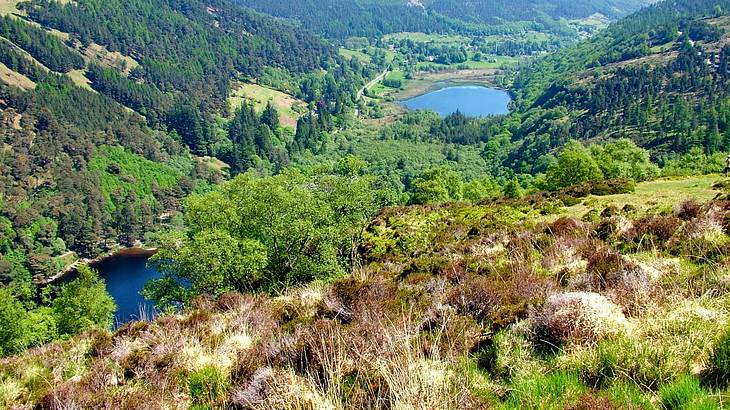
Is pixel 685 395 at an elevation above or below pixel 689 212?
above

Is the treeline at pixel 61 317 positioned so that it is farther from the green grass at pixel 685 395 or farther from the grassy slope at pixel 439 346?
the green grass at pixel 685 395

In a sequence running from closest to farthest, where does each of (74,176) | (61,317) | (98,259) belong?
(61,317) → (98,259) → (74,176)

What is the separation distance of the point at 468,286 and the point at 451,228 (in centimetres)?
1951

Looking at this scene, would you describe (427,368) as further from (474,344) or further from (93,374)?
(93,374)

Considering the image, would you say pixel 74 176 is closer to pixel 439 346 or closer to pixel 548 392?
pixel 439 346

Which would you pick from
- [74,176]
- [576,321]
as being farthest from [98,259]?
[576,321]

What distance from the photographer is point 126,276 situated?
112 meters

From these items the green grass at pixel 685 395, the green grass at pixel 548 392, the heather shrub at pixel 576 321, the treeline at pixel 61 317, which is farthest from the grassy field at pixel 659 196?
the treeline at pixel 61 317

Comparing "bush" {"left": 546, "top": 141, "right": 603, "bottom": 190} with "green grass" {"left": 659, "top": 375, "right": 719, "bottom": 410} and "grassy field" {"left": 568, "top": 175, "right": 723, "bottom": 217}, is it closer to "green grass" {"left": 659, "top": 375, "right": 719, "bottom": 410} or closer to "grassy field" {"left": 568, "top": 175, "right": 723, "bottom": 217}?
"grassy field" {"left": 568, "top": 175, "right": 723, "bottom": 217}

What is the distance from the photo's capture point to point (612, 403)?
16.0 ft

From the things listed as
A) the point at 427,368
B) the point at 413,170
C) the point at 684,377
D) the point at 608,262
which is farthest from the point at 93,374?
the point at 413,170

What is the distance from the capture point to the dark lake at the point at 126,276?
97688 mm

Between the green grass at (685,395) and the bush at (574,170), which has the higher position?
the green grass at (685,395)

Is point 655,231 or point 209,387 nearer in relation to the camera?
point 209,387
